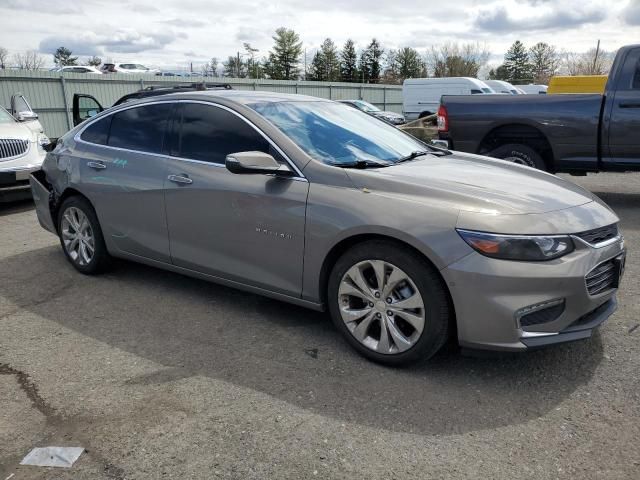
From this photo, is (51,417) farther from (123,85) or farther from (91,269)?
(123,85)

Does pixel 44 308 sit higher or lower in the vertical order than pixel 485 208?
lower

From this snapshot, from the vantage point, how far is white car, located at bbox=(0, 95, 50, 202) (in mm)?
7914

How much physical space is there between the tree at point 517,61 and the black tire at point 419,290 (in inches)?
3203

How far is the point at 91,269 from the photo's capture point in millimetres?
5074

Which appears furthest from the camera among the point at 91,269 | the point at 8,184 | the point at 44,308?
the point at 8,184

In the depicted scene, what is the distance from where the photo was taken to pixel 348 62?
74.1 metres

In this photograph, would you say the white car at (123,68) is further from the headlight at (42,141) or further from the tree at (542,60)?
the tree at (542,60)

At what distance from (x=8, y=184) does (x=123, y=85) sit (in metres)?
15.6

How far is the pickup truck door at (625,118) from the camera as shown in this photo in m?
7.41

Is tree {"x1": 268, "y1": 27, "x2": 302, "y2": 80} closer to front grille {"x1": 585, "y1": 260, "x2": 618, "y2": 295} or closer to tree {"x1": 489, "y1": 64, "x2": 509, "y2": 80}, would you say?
tree {"x1": 489, "y1": 64, "x2": 509, "y2": 80}

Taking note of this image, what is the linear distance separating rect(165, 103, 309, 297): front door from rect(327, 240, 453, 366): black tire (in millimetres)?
431

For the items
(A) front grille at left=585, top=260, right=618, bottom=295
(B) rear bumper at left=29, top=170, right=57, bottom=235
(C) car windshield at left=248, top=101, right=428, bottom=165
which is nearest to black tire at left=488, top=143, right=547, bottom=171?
(C) car windshield at left=248, top=101, right=428, bottom=165

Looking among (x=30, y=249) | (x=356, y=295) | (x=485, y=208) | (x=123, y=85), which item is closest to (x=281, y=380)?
(x=356, y=295)

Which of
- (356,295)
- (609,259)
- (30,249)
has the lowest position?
(30,249)
